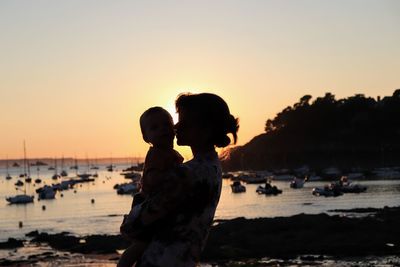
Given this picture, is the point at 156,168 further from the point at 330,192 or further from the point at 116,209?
the point at 330,192

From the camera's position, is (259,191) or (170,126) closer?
(170,126)

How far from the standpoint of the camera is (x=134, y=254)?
3.26m

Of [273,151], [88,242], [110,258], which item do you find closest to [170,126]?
[110,258]

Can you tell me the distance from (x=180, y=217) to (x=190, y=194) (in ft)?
0.41

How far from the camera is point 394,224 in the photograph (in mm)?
35906

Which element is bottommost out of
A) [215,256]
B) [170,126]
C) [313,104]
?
[215,256]

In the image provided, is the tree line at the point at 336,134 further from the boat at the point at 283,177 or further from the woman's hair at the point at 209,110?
the woman's hair at the point at 209,110

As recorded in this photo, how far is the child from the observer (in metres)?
3.19

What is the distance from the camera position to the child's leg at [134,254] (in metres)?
3.25

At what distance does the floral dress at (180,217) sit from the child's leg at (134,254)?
0.04 m

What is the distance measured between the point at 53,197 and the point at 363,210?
52720mm

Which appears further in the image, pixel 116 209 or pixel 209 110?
pixel 116 209

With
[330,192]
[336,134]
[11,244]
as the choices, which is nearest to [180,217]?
[11,244]

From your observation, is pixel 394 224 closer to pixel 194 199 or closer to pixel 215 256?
pixel 215 256
